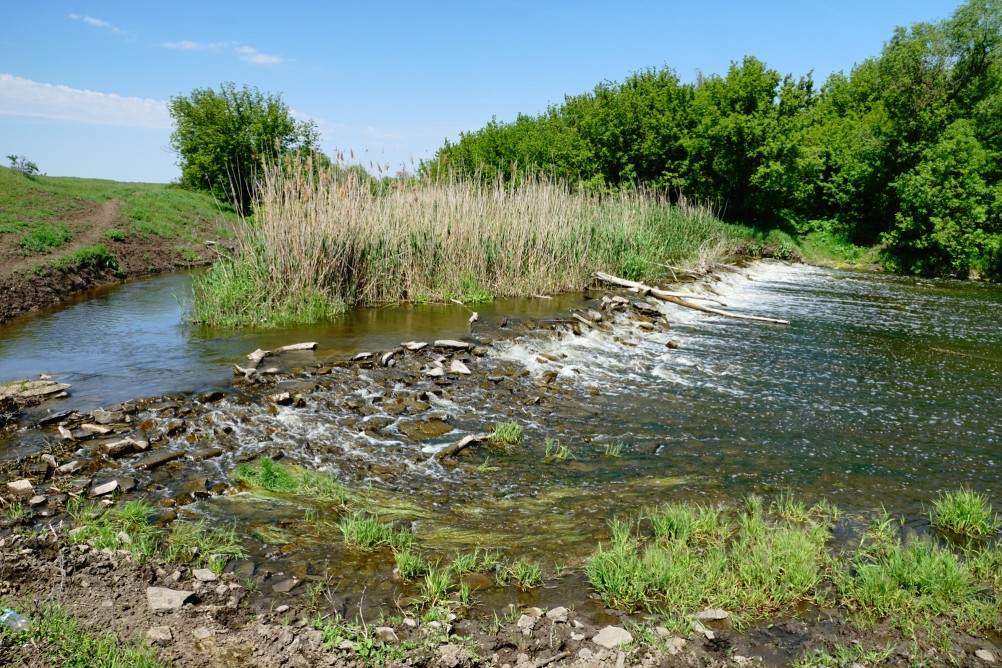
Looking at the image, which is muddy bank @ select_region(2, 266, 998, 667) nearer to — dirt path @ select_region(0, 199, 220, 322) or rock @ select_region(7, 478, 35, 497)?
rock @ select_region(7, 478, 35, 497)

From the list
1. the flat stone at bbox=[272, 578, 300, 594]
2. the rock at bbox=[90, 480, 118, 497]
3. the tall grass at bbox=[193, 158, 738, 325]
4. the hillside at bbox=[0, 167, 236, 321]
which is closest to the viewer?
the flat stone at bbox=[272, 578, 300, 594]

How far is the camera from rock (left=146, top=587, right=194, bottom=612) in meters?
3.26

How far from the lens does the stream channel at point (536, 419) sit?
15.3ft

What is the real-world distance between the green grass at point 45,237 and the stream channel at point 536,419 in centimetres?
431

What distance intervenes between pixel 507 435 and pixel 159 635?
372cm

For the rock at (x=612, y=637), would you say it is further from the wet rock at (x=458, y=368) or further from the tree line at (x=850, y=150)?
the tree line at (x=850, y=150)

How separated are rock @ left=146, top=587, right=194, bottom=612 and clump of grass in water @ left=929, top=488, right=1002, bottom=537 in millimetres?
5396

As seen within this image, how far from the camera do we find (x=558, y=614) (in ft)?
11.3

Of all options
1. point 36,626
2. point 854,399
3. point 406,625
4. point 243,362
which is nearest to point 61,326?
point 243,362

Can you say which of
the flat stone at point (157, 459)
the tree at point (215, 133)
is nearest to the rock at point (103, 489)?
the flat stone at point (157, 459)

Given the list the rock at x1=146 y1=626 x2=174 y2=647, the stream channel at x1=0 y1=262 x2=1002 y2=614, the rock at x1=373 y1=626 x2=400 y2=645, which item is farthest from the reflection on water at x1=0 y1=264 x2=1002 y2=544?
the rock at x1=146 y1=626 x2=174 y2=647

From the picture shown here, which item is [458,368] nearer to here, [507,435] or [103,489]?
[507,435]

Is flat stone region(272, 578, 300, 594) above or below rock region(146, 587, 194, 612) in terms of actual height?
below

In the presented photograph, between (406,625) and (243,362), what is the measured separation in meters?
5.85
